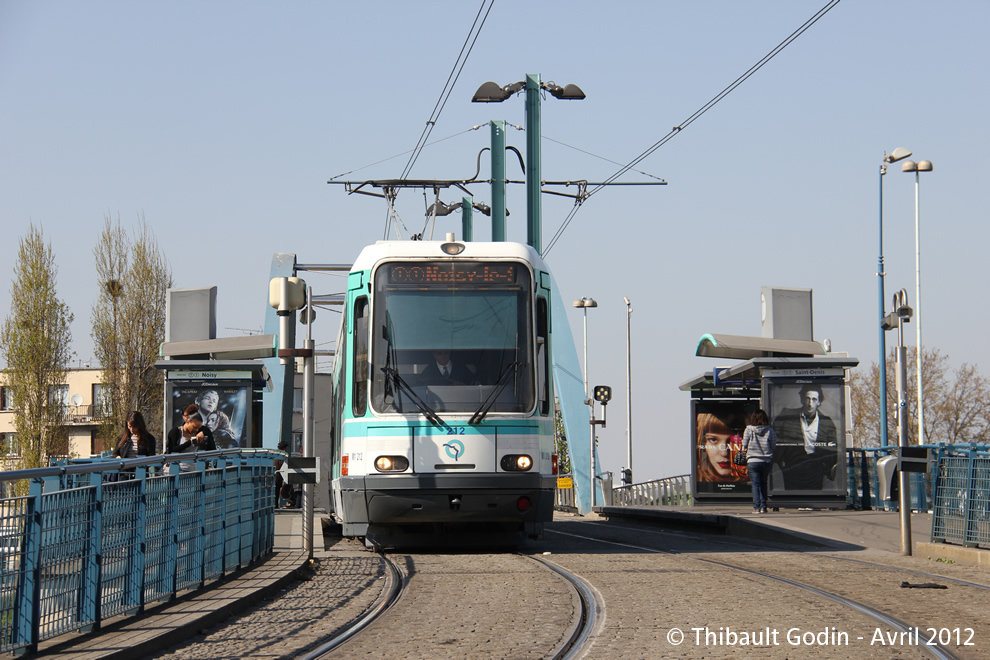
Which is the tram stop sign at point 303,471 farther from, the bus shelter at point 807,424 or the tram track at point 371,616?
the bus shelter at point 807,424

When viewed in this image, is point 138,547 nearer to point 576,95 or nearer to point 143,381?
point 576,95

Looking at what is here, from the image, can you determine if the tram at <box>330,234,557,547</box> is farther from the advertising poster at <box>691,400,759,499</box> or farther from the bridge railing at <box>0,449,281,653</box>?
the advertising poster at <box>691,400,759,499</box>

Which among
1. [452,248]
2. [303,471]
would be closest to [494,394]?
[452,248]

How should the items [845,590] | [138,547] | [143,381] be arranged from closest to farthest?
[138,547], [845,590], [143,381]

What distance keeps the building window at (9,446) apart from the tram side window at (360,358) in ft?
140

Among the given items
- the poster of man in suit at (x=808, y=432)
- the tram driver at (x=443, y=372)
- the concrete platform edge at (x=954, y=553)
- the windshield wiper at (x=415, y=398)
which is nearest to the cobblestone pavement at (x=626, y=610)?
the concrete platform edge at (x=954, y=553)

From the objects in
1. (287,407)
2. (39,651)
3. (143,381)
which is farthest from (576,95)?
(143,381)

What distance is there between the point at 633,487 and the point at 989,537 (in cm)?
2798

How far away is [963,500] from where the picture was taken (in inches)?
523

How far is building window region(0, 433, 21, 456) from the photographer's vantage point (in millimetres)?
51894

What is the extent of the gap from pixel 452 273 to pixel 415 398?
55.7 inches

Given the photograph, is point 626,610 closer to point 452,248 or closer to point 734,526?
point 452,248

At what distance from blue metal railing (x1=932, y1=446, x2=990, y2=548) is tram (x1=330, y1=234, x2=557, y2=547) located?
4.30 m

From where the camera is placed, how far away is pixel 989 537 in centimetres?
1268
